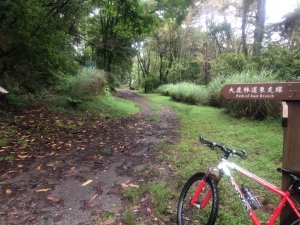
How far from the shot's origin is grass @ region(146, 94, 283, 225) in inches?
156

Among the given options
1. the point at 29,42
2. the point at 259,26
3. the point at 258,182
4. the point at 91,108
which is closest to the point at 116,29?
the point at 91,108

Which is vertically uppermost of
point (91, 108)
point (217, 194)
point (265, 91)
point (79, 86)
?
point (265, 91)

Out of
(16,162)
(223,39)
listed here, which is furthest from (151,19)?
(223,39)

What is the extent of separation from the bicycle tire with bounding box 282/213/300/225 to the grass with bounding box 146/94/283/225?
1.02m

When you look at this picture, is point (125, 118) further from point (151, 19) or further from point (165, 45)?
point (165, 45)

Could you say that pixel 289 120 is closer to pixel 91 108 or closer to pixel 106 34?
pixel 91 108

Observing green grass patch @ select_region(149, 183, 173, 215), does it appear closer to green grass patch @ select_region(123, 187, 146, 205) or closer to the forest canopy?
green grass patch @ select_region(123, 187, 146, 205)

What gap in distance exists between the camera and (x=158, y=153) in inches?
250

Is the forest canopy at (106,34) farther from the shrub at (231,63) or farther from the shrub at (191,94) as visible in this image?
the shrub at (191,94)

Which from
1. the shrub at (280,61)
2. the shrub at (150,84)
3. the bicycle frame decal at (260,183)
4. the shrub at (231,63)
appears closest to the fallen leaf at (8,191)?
the bicycle frame decal at (260,183)

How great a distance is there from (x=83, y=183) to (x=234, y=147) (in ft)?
11.5

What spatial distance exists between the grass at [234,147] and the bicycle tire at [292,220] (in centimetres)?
102

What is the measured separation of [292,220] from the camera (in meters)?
2.44

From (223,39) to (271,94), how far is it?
2447 cm
